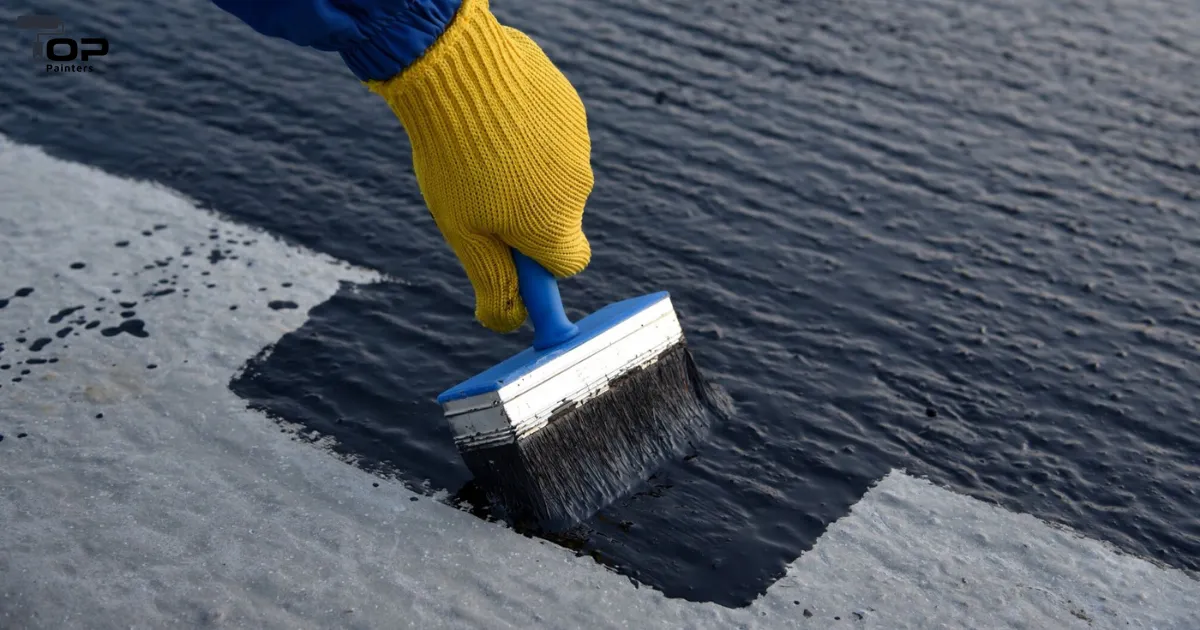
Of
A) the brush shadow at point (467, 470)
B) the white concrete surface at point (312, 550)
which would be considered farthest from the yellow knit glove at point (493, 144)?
the white concrete surface at point (312, 550)

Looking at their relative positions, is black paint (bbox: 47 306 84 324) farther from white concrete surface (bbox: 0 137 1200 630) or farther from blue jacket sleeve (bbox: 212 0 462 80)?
blue jacket sleeve (bbox: 212 0 462 80)

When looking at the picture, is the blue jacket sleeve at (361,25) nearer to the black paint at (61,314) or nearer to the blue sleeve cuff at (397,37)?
the blue sleeve cuff at (397,37)

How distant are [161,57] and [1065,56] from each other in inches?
314

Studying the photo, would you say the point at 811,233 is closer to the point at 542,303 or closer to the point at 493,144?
the point at 542,303

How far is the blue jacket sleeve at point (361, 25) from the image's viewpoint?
535 cm

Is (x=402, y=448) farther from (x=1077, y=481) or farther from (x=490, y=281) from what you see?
(x=1077, y=481)

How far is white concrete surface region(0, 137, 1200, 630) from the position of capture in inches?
241

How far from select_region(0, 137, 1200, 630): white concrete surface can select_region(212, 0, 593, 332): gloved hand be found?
133 cm

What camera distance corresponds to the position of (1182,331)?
8656 mm

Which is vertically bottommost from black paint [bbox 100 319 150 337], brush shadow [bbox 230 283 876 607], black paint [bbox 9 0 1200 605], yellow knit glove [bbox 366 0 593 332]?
black paint [bbox 100 319 150 337]

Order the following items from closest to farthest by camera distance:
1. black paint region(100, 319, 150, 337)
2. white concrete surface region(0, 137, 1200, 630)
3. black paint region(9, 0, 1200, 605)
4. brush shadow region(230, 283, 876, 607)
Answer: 1. white concrete surface region(0, 137, 1200, 630)
2. brush shadow region(230, 283, 876, 607)
3. black paint region(9, 0, 1200, 605)
4. black paint region(100, 319, 150, 337)

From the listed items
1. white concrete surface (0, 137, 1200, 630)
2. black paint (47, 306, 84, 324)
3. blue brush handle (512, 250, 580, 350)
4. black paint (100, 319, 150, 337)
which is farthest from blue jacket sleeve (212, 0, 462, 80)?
black paint (47, 306, 84, 324)

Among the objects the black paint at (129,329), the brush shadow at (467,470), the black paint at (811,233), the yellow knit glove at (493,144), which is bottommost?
the black paint at (129,329)

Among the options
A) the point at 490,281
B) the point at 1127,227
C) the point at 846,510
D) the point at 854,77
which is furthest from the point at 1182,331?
the point at 490,281
